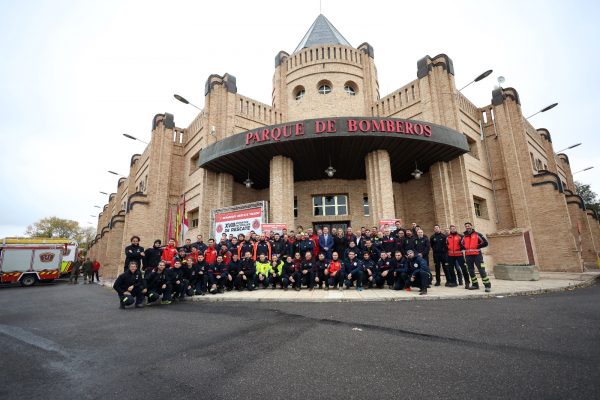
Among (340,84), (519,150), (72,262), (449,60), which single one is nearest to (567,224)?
(519,150)

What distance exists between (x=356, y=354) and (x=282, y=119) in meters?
17.6

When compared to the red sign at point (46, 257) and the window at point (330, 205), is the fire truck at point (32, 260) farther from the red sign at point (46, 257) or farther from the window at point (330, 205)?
the window at point (330, 205)

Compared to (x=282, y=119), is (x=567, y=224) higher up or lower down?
lower down

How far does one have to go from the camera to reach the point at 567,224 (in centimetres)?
1455

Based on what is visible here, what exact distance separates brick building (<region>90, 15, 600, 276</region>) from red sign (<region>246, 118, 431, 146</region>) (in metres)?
0.05

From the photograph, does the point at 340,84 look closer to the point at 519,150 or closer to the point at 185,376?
the point at 519,150

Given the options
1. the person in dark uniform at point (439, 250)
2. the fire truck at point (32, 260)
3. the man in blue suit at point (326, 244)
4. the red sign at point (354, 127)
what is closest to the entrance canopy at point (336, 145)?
the red sign at point (354, 127)

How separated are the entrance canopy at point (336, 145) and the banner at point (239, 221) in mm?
2692

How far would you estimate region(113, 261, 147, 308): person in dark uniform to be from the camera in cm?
776

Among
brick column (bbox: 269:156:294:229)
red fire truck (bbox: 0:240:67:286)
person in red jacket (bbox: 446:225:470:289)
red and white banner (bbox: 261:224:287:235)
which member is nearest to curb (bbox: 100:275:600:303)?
person in red jacket (bbox: 446:225:470:289)

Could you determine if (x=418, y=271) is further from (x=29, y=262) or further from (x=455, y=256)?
(x=29, y=262)

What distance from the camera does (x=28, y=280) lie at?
18.6 m

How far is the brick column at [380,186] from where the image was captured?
1328 cm

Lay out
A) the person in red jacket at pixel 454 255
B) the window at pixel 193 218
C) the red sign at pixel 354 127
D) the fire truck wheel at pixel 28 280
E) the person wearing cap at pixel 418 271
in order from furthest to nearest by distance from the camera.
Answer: the fire truck wheel at pixel 28 280, the window at pixel 193 218, the red sign at pixel 354 127, the person in red jacket at pixel 454 255, the person wearing cap at pixel 418 271
